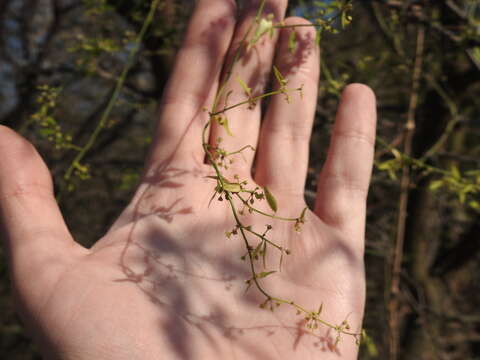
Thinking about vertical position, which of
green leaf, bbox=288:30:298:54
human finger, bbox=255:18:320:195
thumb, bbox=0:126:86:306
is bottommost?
thumb, bbox=0:126:86:306

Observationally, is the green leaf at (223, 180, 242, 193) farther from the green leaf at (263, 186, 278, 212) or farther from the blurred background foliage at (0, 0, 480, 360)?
the blurred background foliage at (0, 0, 480, 360)

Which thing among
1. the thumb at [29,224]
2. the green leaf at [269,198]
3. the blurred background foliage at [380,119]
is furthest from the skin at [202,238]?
the green leaf at [269,198]

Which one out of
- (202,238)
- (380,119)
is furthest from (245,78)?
(380,119)

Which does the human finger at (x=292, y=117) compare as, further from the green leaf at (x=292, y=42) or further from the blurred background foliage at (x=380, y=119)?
the blurred background foliage at (x=380, y=119)

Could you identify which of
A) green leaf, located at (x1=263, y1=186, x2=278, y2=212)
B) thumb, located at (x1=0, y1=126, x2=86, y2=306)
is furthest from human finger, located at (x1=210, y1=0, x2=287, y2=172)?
thumb, located at (x1=0, y1=126, x2=86, y2=306)

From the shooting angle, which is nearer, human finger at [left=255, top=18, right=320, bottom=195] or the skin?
the skin

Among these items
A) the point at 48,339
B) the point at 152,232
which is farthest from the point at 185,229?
the point at 48,339
